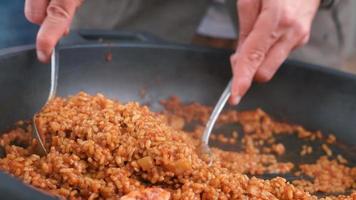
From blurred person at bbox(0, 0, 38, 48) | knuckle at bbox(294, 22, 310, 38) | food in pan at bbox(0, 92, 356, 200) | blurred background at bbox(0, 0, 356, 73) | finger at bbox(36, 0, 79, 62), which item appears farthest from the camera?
blurred background at bbox(0, 0, 356, 73)

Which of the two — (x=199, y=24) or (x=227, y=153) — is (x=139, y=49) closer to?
(x=227, y=153)

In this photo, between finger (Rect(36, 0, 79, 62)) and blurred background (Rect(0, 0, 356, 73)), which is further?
blurred background (Rect(0, 0, 356, 73))

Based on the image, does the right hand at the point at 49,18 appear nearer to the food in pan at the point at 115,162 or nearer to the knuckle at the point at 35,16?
the knuckle at the point at 35,16

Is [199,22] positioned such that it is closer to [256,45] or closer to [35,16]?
[256,45]

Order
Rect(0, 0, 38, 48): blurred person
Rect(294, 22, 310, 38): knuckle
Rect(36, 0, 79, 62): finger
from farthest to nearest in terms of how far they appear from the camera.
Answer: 1. Rect(0, 0, 38, 48): blurred person
2. Rect(294, 22, 310, 38): knuckle
3. Rect(36, 0, 79, 62): finger

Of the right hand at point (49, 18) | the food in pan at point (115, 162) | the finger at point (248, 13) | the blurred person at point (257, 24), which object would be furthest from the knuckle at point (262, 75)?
the right hand at point (49, 18)

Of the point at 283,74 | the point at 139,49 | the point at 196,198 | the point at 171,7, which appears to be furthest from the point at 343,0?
the point at 196,198

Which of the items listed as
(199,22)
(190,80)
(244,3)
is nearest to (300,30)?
(244,3)

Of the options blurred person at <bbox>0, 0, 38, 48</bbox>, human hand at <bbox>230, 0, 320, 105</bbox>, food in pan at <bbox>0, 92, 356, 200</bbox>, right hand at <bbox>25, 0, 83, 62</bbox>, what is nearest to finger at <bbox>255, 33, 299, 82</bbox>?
human hand at <bbox>230, 0, 320, 105</bbox>

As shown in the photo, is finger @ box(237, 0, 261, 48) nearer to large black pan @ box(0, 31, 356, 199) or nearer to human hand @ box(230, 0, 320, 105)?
human hand @ box(230, 0, 320, 105)
